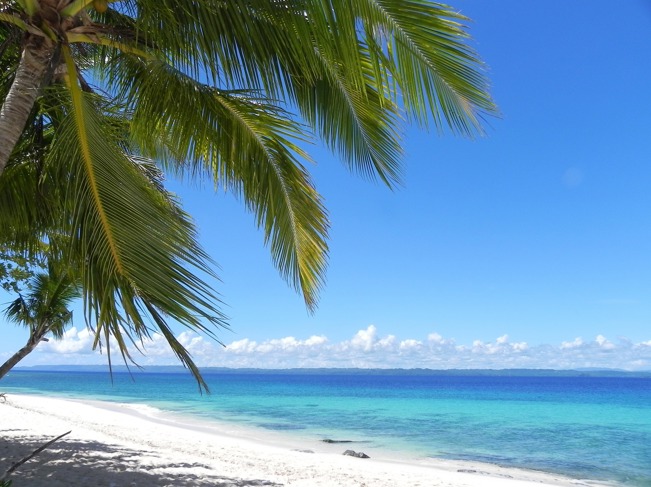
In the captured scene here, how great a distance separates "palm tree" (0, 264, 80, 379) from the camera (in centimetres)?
988

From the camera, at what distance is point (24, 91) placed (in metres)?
3.72

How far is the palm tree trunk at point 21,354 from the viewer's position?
8572mm

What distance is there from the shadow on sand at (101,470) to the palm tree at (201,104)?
3.19 metres

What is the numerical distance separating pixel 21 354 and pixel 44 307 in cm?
151

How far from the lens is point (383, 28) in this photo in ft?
11.3

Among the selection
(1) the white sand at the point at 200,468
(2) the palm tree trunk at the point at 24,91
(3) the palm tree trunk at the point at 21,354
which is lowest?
(1) the white sand at the point at 200,468

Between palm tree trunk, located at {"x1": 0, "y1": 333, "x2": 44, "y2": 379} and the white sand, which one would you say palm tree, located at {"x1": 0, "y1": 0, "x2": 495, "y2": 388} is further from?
palm tree trunk, located at {"x1": 0, "y1": 333, "x2": 44, "y2": 379}

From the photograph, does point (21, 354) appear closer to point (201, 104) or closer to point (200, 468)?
point (200, 468)

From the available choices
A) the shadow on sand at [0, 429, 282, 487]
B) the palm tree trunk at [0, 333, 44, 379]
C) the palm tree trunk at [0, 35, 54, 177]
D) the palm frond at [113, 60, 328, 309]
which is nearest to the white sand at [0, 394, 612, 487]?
the shadow on sand at [0, 429, 282, 487]

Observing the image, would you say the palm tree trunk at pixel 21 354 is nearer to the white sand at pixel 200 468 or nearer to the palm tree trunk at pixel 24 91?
the white sand at pixel 200 468

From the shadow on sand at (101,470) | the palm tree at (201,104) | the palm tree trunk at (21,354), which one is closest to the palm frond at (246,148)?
the palm tree at (201,104)

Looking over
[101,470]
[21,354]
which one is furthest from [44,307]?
[101,470]

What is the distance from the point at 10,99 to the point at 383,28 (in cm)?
235

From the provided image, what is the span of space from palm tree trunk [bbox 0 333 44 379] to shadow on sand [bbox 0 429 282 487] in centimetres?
113
